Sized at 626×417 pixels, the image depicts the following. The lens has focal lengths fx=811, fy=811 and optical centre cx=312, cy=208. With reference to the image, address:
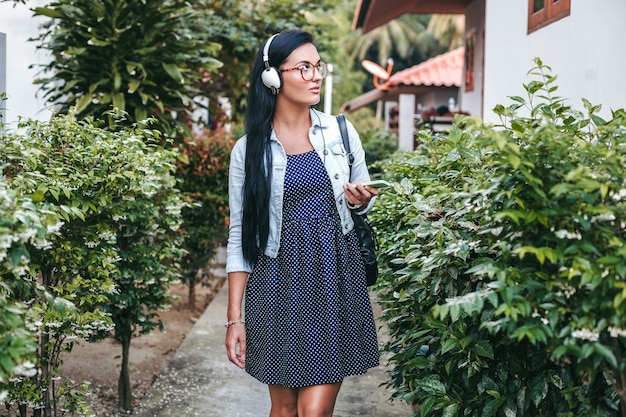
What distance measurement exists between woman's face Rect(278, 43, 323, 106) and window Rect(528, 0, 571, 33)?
298cm

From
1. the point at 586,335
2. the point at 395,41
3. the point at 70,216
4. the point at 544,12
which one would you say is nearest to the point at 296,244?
the point at 70,216

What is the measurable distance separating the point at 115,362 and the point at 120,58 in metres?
2.47

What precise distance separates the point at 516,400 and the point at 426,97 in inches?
659

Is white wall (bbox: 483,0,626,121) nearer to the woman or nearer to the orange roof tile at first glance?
the woman

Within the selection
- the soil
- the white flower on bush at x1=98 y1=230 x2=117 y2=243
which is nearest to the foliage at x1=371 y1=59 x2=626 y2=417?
the white flower on bush at x1=98 y1=230 x2=117 y2=243

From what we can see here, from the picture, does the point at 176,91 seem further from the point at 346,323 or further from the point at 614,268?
the point at 614,268

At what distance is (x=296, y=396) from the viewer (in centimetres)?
331

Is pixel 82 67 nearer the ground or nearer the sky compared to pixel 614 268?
nearer the sky

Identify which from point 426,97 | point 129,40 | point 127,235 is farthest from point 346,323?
point 426,97

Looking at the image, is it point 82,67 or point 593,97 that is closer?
point 593,97

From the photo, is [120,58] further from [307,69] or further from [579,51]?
[307,69]

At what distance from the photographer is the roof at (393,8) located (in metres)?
12.5

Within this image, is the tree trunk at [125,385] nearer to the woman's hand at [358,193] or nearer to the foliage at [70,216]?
the foliage at [70,216]

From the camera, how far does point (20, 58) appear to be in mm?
6754
